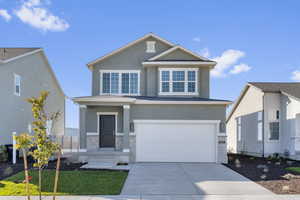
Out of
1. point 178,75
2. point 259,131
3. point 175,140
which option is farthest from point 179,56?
point 259,131

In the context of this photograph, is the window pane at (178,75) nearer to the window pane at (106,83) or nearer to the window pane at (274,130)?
the window pane at (106,83)

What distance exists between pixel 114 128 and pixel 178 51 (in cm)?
642

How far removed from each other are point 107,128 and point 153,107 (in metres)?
3.21

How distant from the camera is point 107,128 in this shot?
1572 centimetres

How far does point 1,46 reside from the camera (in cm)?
1933

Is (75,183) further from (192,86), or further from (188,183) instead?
(192,86)

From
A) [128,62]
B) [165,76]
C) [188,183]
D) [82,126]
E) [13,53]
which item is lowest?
[188,183]

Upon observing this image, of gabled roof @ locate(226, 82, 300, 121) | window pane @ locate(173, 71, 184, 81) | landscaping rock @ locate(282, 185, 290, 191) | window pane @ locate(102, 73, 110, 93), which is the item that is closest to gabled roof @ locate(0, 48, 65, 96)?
window pane @ locate(102, 73, 110, 93)

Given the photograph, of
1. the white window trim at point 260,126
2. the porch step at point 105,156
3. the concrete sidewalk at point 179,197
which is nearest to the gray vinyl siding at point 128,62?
the porch step at point 105,156

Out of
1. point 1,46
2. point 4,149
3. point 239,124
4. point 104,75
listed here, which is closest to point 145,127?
point 104,75

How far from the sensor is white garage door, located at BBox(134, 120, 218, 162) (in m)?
14.6

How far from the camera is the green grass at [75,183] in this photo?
7824 mm

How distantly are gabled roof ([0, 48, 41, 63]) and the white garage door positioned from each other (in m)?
8.66

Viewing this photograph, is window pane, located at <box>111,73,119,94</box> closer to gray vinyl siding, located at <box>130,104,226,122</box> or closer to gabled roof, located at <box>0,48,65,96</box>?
gray vinyl siding, located at <box>130,104,226,122</box>
